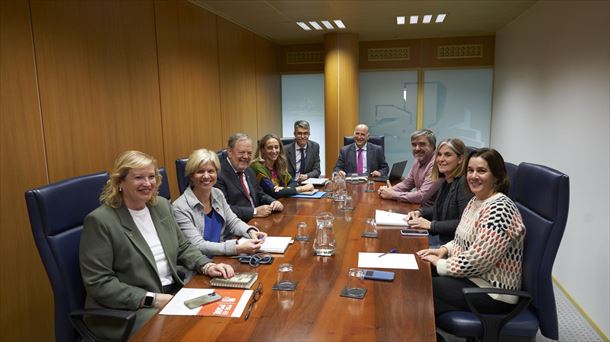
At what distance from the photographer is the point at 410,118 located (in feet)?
25.6

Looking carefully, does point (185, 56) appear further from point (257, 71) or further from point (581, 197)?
point (581, 197)

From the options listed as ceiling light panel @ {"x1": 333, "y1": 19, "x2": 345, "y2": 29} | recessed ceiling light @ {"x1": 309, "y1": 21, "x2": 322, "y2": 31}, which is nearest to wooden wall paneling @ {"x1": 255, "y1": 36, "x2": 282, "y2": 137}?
recessed ceiling light @ {"x1": 309, "y1": 21, "x2": 322, "y2": 31}

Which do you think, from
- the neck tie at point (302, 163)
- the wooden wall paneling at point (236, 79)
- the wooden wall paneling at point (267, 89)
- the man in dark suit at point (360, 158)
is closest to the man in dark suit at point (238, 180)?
the neck tie at point (302, 163)

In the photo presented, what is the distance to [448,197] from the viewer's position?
279 centimetres

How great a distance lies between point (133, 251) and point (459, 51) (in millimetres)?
6950

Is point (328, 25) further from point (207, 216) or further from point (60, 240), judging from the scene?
point (60, 240)

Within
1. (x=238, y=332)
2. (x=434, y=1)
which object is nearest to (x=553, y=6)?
(x=434, y=1)

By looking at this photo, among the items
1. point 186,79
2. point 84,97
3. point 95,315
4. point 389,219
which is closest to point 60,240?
point 95,315

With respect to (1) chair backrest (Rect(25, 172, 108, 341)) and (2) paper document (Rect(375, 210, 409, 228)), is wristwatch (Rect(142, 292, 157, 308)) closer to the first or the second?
(1) chair backrest (Rect(25, 172, 108, 341))

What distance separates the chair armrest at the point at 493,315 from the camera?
1.87 meters

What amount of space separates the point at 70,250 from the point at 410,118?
6.82 m

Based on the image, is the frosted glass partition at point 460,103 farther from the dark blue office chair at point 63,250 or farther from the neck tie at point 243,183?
the dark blue office chair at point 63,250

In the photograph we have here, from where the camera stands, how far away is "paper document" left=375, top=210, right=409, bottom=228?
8.84 feet

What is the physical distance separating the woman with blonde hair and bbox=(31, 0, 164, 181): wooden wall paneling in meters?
1.14
